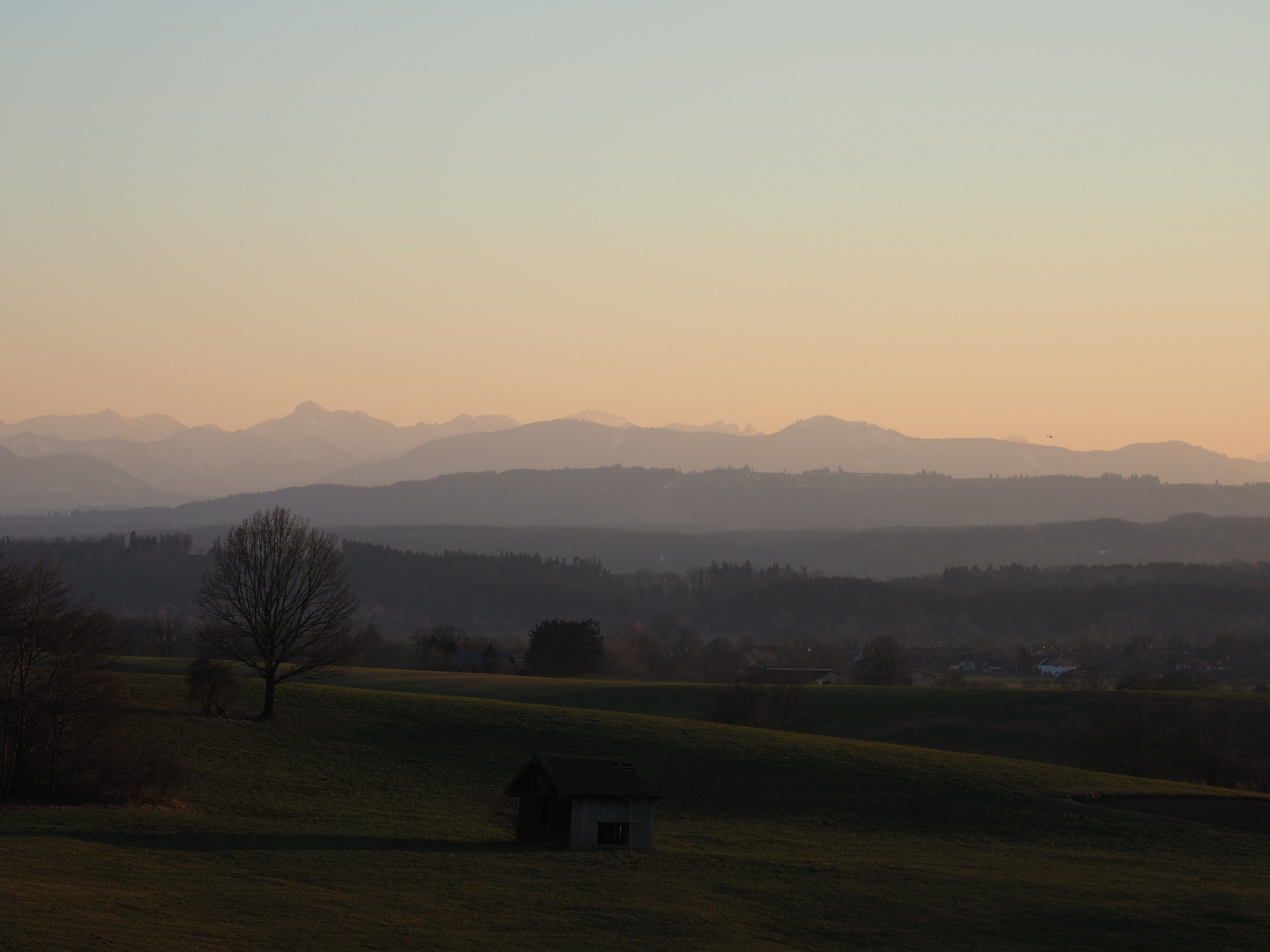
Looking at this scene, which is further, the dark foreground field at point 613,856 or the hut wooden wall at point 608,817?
the hut wooden wall at point 608,817

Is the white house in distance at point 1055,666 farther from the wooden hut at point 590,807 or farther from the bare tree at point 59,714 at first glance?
the bare tree at point 59,714

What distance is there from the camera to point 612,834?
49781mm

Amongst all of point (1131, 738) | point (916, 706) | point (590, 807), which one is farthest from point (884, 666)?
point (590, 807)

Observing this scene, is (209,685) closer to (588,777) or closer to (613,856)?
(588,777)

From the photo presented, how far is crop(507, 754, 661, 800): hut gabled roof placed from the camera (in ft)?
162

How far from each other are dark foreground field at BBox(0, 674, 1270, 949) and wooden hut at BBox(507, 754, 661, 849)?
1450mm

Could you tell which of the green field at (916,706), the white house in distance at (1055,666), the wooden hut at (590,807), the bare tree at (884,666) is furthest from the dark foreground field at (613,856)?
the white house in distance at (1055,666)

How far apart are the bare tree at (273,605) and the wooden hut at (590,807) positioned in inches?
929

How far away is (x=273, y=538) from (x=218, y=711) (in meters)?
9.80

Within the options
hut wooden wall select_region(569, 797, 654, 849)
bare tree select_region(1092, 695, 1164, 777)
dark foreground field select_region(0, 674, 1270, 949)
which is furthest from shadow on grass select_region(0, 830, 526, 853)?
bare tree select_region(1092, 695, 1164, 777)

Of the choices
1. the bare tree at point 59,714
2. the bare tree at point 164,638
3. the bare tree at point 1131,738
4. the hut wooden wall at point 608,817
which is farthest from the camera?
the bare tree at point 164,638

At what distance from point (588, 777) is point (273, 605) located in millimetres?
27527

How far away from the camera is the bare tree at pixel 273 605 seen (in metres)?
69.9

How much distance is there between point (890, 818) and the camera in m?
58.0
